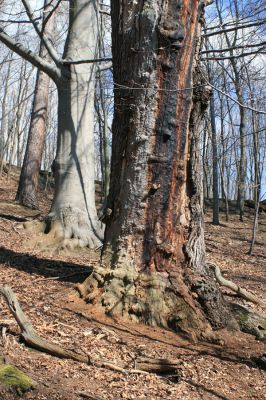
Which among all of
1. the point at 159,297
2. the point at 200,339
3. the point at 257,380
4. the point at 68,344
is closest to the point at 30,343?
the point at 68,344

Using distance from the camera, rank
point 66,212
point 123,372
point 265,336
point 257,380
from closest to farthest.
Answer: point 123,372 < point 257,380 < point 265,336 < point 66,212

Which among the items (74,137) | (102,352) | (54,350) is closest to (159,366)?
(102,352)

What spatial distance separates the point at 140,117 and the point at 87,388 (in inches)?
103

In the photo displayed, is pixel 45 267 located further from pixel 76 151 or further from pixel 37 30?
pixel 37 30

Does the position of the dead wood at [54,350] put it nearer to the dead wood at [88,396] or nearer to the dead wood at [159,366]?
the dead wood at [159,366]

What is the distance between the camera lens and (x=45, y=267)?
6285 millimetres

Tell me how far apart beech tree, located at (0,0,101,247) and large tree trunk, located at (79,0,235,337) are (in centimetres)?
308

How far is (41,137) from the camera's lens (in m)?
14.1

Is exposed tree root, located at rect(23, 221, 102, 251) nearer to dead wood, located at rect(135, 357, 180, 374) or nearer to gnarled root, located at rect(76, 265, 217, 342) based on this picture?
gnarled root, located at rect(76, 265, 217, 342)

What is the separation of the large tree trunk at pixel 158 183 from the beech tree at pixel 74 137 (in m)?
3.08

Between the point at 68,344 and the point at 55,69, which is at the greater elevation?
the point at 55,69

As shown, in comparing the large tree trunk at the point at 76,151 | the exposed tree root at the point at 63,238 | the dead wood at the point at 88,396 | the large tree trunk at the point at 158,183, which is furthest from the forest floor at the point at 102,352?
the large tree trunk at the point at 76,151

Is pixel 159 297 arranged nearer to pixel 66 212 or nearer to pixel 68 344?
pixel 68 344

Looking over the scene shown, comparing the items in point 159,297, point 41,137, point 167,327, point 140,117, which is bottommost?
point 167,327
